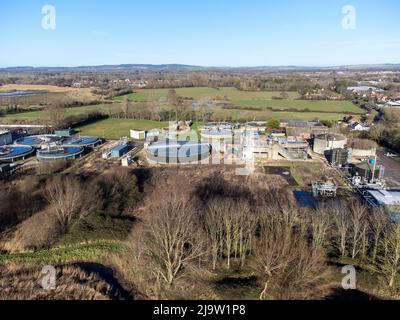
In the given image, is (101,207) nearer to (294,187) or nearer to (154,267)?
(154,267)

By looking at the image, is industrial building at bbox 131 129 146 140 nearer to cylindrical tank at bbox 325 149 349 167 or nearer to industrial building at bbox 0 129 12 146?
industrial building at bbox 0 129 12 146

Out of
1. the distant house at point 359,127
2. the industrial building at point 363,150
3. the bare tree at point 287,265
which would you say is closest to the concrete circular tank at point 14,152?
the bare tree at point 287,265

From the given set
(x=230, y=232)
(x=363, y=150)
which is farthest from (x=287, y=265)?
(x=363, y=150)

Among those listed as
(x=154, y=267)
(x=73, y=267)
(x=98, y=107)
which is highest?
(x=98, y=107)

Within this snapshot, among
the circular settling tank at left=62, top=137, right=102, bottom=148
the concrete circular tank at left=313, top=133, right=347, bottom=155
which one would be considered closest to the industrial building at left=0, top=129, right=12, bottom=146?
the circular settling tank at left=62, top=137, right=102, bottom=148
